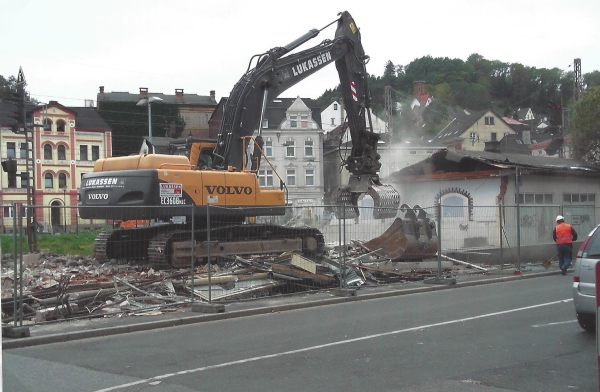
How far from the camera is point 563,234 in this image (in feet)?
64.6

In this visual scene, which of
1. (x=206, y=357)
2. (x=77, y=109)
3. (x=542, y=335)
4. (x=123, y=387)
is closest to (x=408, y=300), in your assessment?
(x=542, y=335)

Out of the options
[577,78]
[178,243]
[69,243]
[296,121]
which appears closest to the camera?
[178,243]

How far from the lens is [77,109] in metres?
67.3

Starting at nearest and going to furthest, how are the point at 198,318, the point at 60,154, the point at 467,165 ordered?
the point at 198,318
the point at 467,165
the point at 60,154

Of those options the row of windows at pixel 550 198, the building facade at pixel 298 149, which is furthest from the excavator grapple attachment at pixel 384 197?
the building facade at pixel 298 149

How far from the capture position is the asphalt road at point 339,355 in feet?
22.5

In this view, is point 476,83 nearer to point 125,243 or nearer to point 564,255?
point 564,255

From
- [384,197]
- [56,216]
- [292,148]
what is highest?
[292,148]

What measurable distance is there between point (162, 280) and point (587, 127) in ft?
127

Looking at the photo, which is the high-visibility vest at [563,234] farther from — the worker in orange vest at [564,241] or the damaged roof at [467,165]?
the damaged roof at [467,165]

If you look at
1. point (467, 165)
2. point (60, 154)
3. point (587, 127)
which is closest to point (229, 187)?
point (467, 165)

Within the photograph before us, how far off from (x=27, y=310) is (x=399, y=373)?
22.4 feet

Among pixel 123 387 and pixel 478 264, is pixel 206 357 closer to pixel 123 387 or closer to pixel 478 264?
pixel 123 387

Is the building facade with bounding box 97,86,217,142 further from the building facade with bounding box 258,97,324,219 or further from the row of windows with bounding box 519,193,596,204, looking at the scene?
the row of windows with bounding box 519,193,596,204
